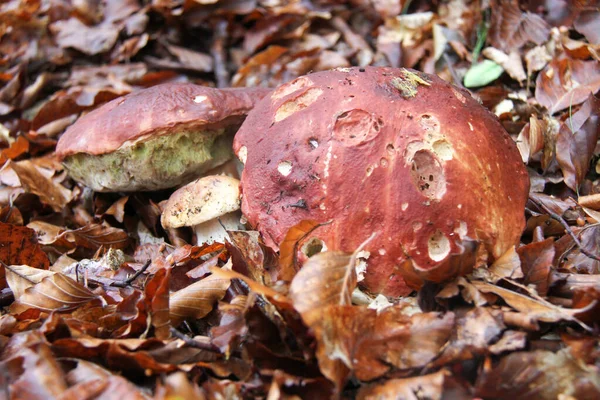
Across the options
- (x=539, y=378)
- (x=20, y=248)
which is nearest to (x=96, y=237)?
(x=20, y=248)

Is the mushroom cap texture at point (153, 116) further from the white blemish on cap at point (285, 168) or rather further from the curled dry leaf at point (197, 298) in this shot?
the curled dry leaf at point (197, 298)

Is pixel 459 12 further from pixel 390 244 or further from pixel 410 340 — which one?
pixel 410 340

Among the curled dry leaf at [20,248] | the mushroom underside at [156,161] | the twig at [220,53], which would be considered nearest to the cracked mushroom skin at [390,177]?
the mushroom underside at [156,161]

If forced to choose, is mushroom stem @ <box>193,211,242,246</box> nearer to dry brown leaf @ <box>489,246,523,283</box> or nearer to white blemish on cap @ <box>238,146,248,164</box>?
white blemish on cap @ <box>238,146,248,164</box>

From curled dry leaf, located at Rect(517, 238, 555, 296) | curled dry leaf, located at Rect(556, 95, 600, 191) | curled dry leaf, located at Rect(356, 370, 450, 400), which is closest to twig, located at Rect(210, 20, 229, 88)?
curled dry leaf, located at Rect(556, 95, 600, 191)

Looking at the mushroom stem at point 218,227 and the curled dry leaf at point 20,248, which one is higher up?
the curled dry leaf at point 20,248

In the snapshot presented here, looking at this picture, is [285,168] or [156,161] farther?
[156,161]

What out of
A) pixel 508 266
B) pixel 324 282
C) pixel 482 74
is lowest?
pixel 482 74

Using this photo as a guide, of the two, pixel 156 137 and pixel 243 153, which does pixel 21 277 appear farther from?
pixel 243 153
